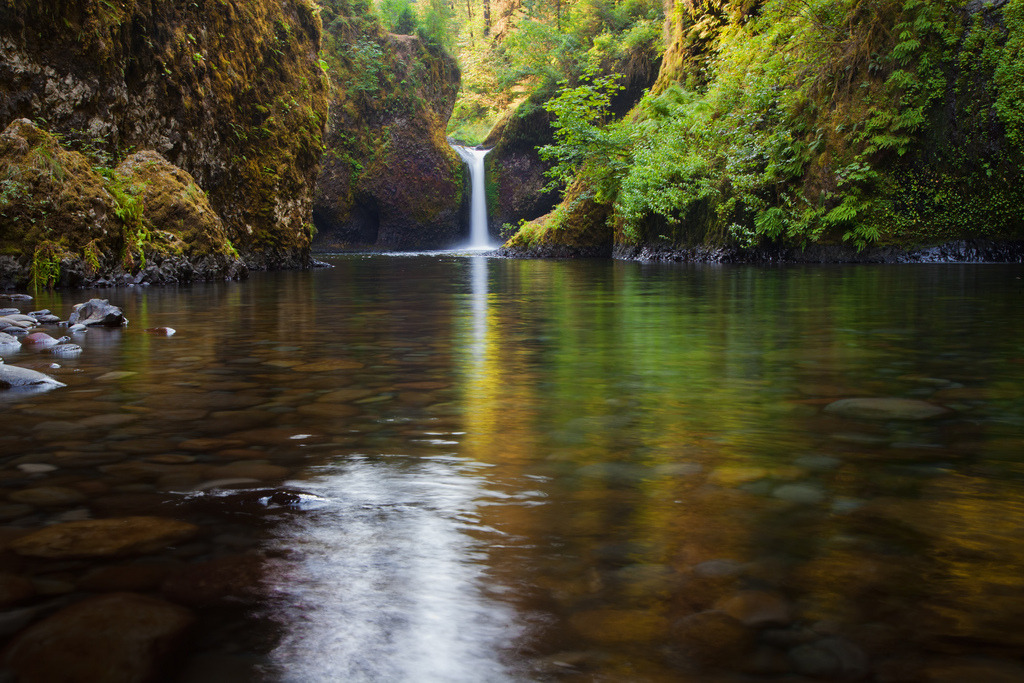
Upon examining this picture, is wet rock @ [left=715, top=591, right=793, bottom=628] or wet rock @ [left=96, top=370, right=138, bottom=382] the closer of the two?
wet rock @ [left=715, top=591, right=793, bottom=628]

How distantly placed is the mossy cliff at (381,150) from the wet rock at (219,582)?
29768 mm

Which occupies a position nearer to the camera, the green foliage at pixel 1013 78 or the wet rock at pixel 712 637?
the wet rock at pixel 712 637

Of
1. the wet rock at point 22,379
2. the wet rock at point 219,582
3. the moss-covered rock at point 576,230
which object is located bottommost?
the wet rock at point 219,582

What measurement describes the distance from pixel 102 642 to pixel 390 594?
411 millimetres

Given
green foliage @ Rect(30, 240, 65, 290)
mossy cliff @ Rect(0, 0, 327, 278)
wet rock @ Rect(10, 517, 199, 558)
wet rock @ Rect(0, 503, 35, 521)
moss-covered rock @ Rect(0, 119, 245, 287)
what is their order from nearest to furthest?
wet rock @ Rect(10, 517, 199, 558) < wet rock @ Rect(0, 503, 35, 521) < green foliage @ Rect(30, 240, 65, 290) < moss-covered rock @ Rect(0, 119, 245, 287) < mossy cliff @ Rect(0, 0, 327, 278)

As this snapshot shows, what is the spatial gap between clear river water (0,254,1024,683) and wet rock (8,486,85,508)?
11 mm

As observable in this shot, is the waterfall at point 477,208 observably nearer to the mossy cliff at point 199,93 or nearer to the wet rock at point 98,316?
the mossy cliff at point 199,93

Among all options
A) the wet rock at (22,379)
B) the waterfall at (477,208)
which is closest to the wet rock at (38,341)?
Result: the wet rock at (22,379)

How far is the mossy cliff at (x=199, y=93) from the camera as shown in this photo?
10.3m

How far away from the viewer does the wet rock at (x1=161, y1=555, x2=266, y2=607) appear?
1.21m

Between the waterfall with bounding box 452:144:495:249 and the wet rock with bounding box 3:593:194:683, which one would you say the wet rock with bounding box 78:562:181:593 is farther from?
the waterfall with bounding box 452:144:495:249

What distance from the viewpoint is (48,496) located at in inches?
66.3

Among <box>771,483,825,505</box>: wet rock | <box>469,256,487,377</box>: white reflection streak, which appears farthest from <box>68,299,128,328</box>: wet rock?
<box>771,483,825,505</box>: wet rock

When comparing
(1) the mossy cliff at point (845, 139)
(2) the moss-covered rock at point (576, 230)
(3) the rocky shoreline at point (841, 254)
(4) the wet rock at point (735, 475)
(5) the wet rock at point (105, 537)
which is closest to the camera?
(5) the wet rock at point (105, 537)
